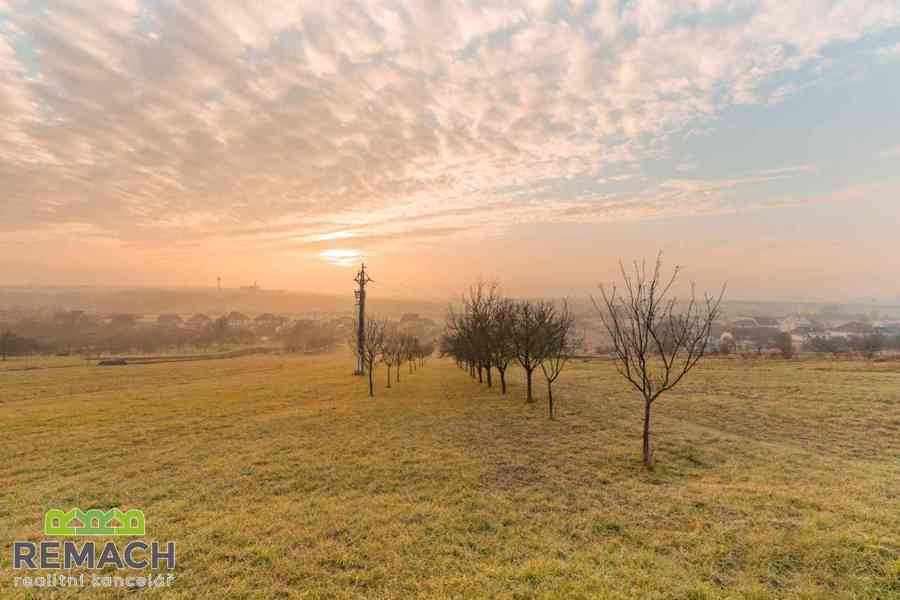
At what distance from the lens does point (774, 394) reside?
21.5 meters

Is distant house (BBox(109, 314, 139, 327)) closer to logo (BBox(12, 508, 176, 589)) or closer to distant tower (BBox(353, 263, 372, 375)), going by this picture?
distant tower (BBox(353, 263, 372, 375))

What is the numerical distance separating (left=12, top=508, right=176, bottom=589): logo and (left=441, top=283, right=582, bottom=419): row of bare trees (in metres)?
13.9

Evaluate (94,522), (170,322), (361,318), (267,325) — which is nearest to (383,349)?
(361,318)

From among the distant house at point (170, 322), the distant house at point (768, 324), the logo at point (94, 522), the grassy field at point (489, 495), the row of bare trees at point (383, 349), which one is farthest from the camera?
the distant house at point (768, 324)

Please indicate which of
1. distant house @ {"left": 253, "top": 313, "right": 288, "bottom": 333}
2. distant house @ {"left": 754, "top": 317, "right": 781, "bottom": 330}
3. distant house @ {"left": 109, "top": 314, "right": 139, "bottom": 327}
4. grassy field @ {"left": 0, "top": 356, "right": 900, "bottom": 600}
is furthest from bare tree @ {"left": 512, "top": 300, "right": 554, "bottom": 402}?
distant house @ {"left": 109, "top": 314, "right": 139, "bottom": 327}

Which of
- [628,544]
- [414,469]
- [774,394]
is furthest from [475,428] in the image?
[774,394]

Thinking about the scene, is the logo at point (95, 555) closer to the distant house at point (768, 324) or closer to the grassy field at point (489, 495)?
the grassy field at point (489, 495)

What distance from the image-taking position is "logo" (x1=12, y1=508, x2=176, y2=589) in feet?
18.0

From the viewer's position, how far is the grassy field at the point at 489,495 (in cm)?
532

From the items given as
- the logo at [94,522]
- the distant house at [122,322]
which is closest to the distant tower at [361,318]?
the logo at [94,522]

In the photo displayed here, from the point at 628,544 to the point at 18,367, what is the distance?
218ft

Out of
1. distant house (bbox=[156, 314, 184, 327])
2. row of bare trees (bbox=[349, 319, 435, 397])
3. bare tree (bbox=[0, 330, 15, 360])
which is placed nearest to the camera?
row of bare trees (bbox=[349, 319, 435, 397])

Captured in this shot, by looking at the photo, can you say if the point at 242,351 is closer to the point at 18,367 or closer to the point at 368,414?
the point at 18,367

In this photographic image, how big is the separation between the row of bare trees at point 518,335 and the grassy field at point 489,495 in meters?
3.05
